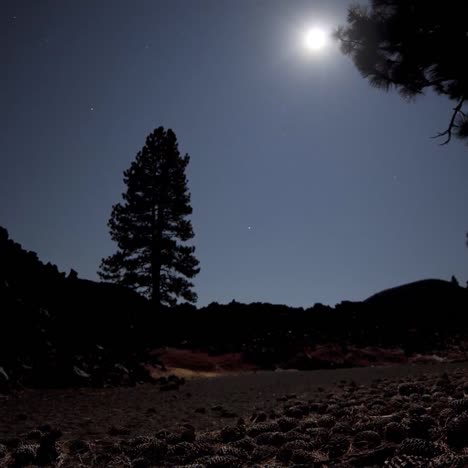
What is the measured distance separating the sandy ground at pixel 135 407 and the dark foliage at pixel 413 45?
242 inches

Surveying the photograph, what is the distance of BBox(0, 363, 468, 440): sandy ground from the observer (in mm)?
3484

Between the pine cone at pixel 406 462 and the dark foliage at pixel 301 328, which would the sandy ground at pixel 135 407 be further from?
the dark foliage at pixel 301 328

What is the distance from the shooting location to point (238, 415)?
4.02 meters

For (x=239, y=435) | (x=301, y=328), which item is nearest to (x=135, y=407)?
(x=239, y=435)

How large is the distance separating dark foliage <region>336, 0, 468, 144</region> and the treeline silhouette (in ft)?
24.8

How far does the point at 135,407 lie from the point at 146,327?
921cm

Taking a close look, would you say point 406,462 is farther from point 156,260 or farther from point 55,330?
point 156,260

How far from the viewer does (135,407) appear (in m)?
4.68

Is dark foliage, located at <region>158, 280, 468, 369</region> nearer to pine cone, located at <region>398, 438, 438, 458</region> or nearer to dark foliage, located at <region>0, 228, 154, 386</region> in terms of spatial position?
dark foliage, located at <region>0, 228, 154, 386</region>

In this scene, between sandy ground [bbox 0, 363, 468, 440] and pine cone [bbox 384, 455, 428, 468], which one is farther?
sandy ground [bbox 0, 363, 468, 440]

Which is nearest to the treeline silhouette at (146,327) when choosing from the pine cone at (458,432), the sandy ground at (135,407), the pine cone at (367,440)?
the sandy ground at (135,407)

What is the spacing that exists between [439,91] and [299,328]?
31.9ft

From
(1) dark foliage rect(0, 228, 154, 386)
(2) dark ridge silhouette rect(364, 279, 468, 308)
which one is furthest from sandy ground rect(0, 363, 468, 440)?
(2) dark ridge silhouette rect(364, 279, 468, 308)

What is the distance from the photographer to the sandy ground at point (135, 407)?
137 inches
